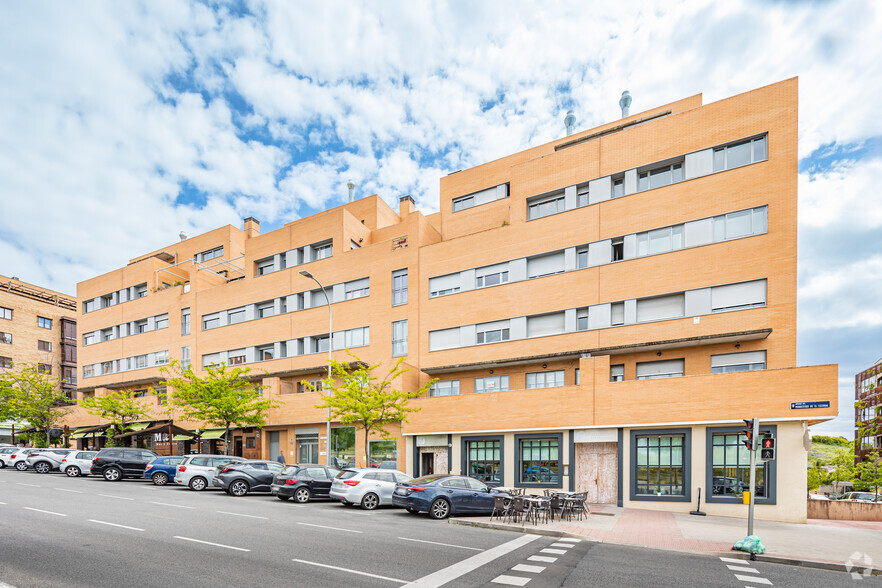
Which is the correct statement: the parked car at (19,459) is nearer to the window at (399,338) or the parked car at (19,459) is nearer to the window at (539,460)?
the window at (399,338)

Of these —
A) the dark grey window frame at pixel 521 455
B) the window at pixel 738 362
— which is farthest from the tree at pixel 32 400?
the window at pixel 738 362

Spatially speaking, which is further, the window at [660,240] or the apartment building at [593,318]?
the window at [660,240]

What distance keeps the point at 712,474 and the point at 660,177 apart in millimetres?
13767

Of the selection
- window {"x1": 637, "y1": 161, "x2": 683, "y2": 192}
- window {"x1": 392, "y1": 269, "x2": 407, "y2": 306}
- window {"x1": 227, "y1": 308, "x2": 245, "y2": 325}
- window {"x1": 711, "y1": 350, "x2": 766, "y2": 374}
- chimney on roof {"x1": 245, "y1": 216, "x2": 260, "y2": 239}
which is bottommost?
window {"x1": 711, "y1": 350, "x2": 766, "y2": 374}

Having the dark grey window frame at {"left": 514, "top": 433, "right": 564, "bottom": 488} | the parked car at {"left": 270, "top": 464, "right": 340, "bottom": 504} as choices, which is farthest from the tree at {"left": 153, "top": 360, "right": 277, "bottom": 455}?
the dark grey window frame at {"left": 514, "top": 433, "right": 564, "bottom": 488}

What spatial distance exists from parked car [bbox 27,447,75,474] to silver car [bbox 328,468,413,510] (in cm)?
2097

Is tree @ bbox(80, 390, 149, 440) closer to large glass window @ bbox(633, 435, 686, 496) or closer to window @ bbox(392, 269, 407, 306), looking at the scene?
window @ bbox(392, 269, 407, 306)

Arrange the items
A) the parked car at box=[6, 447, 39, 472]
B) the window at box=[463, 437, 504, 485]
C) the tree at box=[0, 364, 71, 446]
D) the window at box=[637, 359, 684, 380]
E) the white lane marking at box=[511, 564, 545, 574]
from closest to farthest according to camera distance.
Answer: the white lane marking at box=[511, 564, 545, 574], the window at box=[637, 359, 684, 380], the window at box=[463, 437, 504, 485], the parked car at box=[6, 447, 39, 472], the tree at box=[0, 364, 71, 446]

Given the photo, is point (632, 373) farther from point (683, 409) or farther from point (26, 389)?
point (26, 389)

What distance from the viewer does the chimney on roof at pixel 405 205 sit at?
41.0 meters

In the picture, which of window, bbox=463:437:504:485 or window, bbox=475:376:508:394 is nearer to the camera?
window, bbox=463:437:504:485

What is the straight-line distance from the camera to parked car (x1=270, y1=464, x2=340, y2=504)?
1950 cm

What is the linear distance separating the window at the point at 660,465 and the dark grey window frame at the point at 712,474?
830mm

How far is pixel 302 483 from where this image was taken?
64.2 ft
